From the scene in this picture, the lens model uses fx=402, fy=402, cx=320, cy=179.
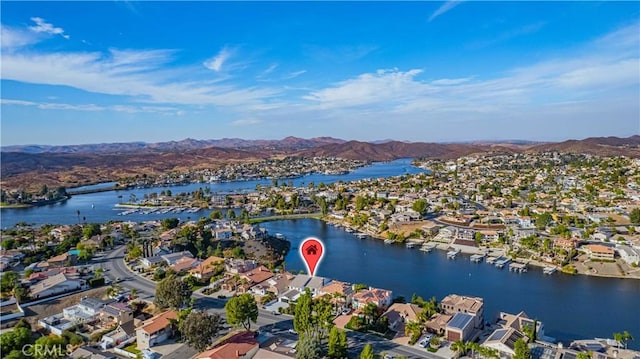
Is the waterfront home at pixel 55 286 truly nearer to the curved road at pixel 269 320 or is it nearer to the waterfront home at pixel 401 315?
the curved road at pixel 269 320

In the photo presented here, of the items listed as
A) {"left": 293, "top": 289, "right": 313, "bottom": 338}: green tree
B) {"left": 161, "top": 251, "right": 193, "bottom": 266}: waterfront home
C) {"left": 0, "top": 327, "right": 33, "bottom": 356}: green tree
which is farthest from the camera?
{"left": 161, "top": 251, "right": 193, "bottom": 266}: waterfront home

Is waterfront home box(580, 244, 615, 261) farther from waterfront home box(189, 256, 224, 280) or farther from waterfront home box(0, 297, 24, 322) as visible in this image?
waterfront home box(0, 297, 24, 322)

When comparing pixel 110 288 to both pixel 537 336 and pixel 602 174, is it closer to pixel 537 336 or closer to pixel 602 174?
pixel 537 336

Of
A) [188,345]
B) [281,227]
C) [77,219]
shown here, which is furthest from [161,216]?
[188,345]

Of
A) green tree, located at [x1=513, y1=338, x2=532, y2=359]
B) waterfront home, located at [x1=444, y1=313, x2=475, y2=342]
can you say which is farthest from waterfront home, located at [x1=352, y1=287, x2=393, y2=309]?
green tree, located at [x1=513, y1=338, x2=532, y2=359]

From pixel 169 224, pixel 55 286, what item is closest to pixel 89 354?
pixel 55 286

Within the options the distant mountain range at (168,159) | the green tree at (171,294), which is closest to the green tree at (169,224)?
the green tree at (171,294)
